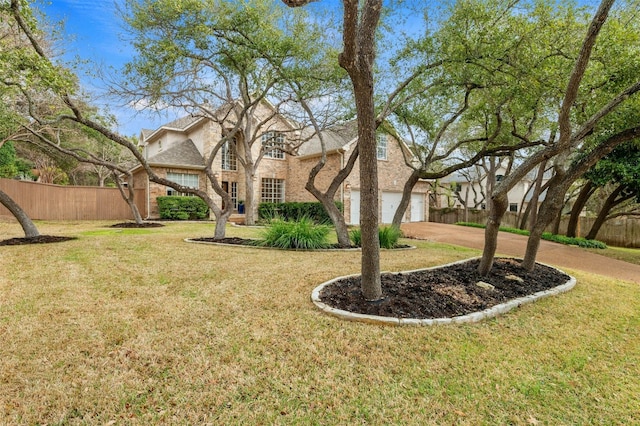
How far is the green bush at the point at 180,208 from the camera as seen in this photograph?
55.1 feet

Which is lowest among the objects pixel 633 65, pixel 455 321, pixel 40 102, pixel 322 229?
pixel 455 321

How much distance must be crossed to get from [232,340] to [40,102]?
44.5 ft

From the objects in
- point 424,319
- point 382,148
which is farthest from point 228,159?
point 424,319

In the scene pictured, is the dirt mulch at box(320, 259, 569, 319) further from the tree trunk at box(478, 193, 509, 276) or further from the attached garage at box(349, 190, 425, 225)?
the attached garage at box(349, 190, 425, 225)

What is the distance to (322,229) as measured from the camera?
8.77 m

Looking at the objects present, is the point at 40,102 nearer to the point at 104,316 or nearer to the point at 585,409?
the point at 104,316

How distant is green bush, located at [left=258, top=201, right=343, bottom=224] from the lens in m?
16.2

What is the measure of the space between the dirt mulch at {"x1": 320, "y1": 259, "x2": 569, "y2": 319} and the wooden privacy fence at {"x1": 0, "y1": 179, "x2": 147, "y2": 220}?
55.3ft

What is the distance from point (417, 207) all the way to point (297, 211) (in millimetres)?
8061

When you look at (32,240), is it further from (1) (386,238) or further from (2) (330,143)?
(2) (330,143)

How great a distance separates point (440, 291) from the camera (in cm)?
450

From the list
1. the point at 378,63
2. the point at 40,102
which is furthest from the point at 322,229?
the point at 40,102

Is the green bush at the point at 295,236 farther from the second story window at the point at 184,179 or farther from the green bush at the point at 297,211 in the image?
the second story window at the point at 184,179

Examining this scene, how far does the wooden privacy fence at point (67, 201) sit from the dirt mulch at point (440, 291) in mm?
16866
